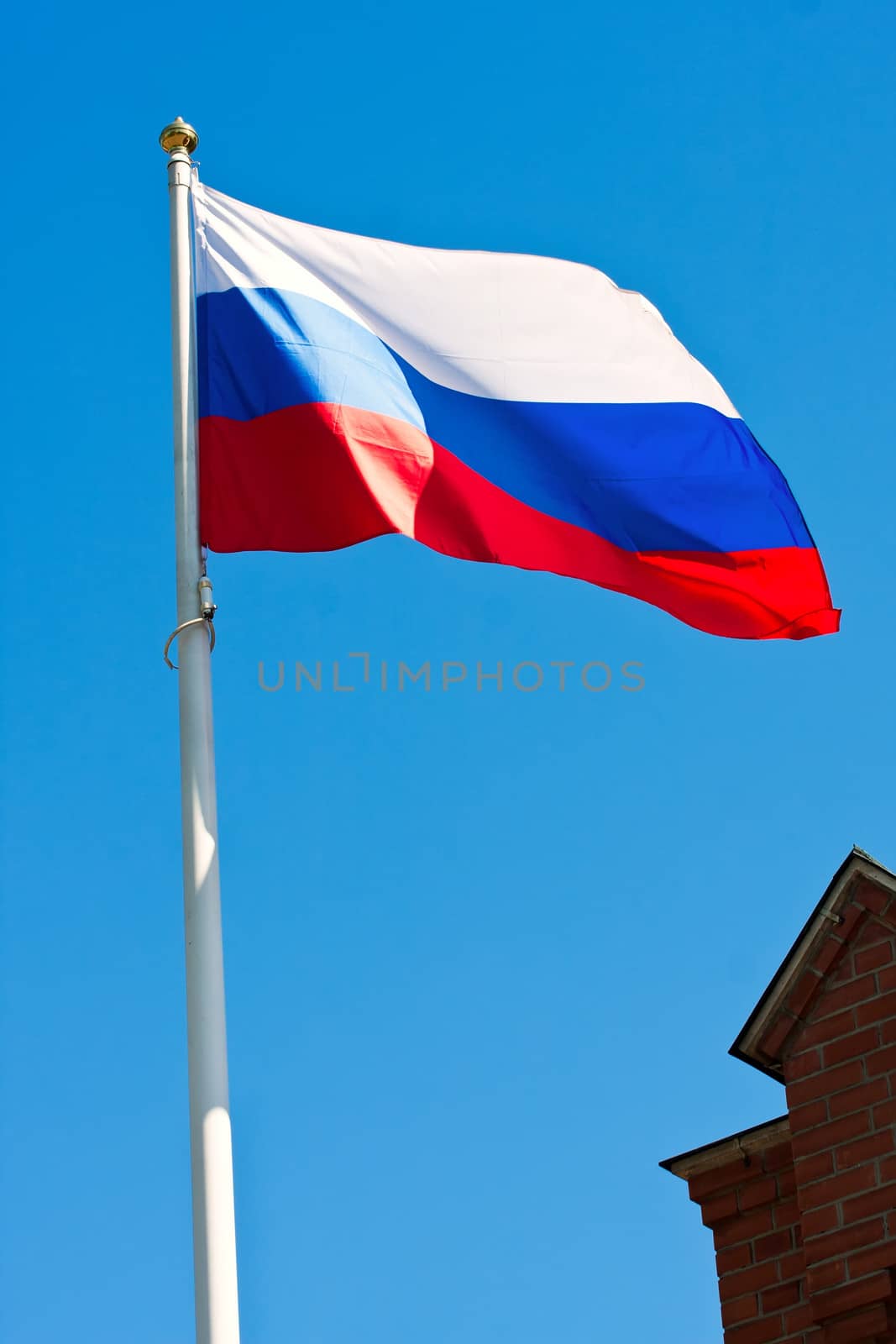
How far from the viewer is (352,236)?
11.6 m

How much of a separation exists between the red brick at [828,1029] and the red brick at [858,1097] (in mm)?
395

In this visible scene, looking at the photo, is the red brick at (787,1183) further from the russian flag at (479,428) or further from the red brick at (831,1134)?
the russian flag at (479,428)

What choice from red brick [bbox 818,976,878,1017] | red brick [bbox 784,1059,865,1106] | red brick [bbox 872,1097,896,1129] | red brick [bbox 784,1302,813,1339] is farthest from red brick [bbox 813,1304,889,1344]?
red brick [bbox 818,976,878,1017]

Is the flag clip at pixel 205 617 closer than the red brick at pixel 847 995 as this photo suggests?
Yes

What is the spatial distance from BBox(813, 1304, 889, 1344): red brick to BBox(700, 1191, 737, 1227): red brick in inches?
44.9

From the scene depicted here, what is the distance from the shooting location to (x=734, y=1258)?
41.0 ft

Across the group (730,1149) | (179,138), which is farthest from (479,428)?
(730,1149)

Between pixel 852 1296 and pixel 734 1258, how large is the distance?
1.12 meters

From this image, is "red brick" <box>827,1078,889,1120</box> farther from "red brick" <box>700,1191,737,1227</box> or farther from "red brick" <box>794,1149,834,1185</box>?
"red brick" <box>700,1191,737,1227</box>

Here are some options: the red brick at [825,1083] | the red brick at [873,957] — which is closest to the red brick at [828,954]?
the red brick at [873,957]

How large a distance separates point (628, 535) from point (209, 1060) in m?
4.36

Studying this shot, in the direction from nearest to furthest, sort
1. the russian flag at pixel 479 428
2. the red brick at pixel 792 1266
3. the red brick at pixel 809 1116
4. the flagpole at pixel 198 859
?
1. the flagpole at pixel 198 859
2. the russian flag at pixel 479 428
3. the red brick at pixel 792 1266
4. the red brick at pixel 809 1116

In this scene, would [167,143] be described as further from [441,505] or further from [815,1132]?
[815,1132]

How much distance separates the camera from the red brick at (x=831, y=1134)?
11.9 meters
